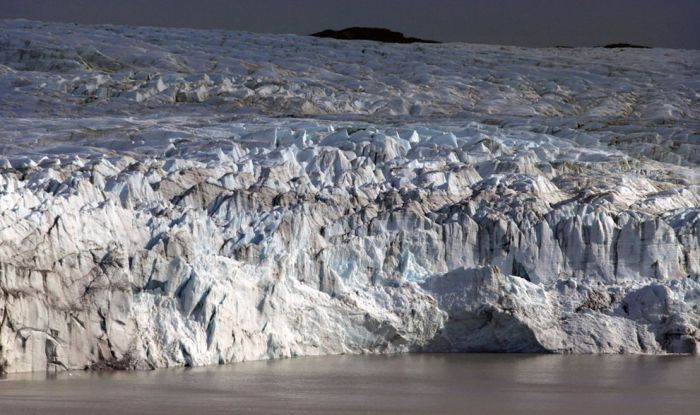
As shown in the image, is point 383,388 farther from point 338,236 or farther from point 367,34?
point 367,34

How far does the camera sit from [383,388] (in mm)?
17016

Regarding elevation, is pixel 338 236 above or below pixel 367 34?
below

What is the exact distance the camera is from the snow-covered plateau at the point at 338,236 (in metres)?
18.0

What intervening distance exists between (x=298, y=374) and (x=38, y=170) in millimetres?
8217

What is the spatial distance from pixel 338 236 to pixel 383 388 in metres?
5.10

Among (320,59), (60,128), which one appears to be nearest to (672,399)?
(60,128)

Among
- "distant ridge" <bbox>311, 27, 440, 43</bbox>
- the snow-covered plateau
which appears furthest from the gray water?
"distant ridge" <bbox>311, 27, 440, 43</bbox>

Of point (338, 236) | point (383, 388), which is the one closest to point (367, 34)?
point (338, 236)

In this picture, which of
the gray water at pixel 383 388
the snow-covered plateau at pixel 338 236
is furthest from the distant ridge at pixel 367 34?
the gray water at pixel 383 388

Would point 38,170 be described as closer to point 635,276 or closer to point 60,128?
point 60,128

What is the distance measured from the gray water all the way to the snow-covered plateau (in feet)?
2.10

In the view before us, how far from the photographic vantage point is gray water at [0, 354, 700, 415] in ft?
50.1

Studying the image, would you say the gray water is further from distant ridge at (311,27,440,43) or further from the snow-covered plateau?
distant ridge at (311,27,440,43)

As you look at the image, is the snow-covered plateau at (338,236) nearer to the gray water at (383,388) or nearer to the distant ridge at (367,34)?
the gray water at (383,388)
